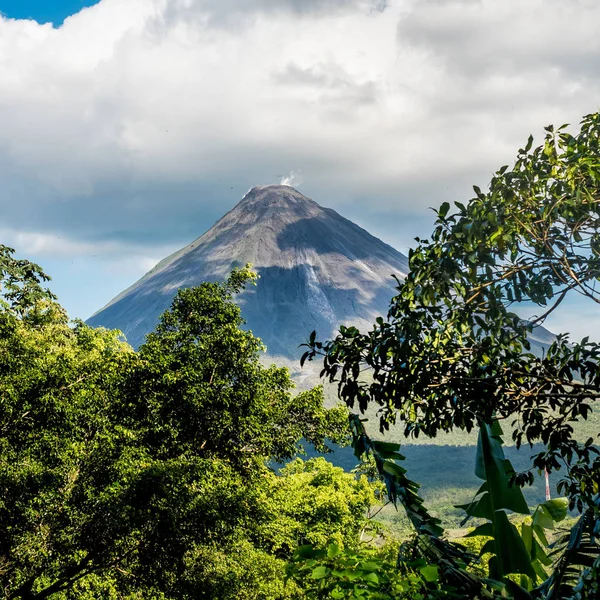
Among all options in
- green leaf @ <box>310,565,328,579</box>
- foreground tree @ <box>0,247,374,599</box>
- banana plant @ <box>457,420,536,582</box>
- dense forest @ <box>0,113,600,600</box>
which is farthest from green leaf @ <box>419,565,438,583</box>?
foreground tree @ <box>0,247,374,599</box>

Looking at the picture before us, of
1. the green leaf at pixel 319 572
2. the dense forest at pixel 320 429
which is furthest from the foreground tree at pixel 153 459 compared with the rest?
the green leaf at pixel 319 572

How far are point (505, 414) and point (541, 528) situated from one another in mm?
1730

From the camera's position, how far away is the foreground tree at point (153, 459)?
11.8 metres

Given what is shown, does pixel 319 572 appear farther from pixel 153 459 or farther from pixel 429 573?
pixel 153 459

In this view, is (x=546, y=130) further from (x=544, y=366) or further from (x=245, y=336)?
(x=245, y=336)

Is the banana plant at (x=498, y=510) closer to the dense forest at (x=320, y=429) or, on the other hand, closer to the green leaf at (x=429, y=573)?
the dense forest at (x=320, y=429)

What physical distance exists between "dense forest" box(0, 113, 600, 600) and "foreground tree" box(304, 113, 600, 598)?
25 millimetres

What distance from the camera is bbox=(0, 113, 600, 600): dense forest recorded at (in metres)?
5.02

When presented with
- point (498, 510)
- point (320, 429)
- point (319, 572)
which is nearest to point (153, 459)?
point (320, 429)

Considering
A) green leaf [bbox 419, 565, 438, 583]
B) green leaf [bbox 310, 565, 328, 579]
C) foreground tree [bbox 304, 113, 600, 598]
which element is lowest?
green leaf [bbox 419, 565, 438, 583]

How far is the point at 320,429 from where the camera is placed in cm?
1484

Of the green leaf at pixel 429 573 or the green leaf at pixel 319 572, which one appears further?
the green leaf at pixel 429 573

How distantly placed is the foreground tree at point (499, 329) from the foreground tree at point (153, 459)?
7459mm

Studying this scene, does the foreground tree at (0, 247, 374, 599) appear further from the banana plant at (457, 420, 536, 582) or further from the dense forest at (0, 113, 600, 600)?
the banana plant at (457, 420, 536, 582)
